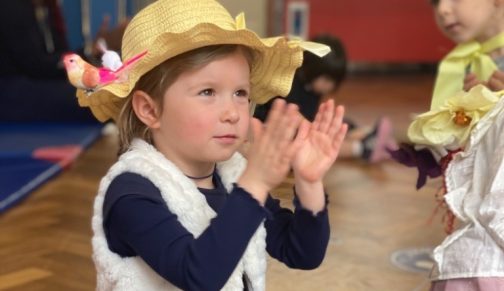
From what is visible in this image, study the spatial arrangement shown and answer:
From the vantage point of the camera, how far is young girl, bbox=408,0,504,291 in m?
0.95

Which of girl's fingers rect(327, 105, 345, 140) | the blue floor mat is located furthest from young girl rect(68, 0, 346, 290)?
the blue floor mat

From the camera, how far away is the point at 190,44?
0.80 meters

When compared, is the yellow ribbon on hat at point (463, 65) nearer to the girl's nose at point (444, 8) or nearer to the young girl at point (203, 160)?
the girl's nose at point (444, 8)

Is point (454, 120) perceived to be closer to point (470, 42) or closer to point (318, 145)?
point (470, 42)

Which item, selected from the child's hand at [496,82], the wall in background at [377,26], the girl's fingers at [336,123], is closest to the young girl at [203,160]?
the girl's fingers at [336,123]

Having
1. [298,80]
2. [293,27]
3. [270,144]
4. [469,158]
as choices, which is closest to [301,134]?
[270,144]

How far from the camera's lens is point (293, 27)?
4.55 meters

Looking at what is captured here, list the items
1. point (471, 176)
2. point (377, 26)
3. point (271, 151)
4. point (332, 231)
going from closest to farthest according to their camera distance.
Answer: point (271, 151) → point (471, 176) → point (332, 231) → point (377, 26)

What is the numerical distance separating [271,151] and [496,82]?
52 centimetres

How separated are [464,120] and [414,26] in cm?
371

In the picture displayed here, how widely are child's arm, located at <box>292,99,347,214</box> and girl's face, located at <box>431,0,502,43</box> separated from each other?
54 centimetres

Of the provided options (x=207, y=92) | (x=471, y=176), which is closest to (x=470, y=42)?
(x=471, y=176)

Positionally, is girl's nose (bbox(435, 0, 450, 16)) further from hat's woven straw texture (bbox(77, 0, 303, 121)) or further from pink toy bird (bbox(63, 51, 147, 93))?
pink toy bird (bbox(63, 51, 147, 93))

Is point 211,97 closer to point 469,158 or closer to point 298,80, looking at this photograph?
point 469,158
